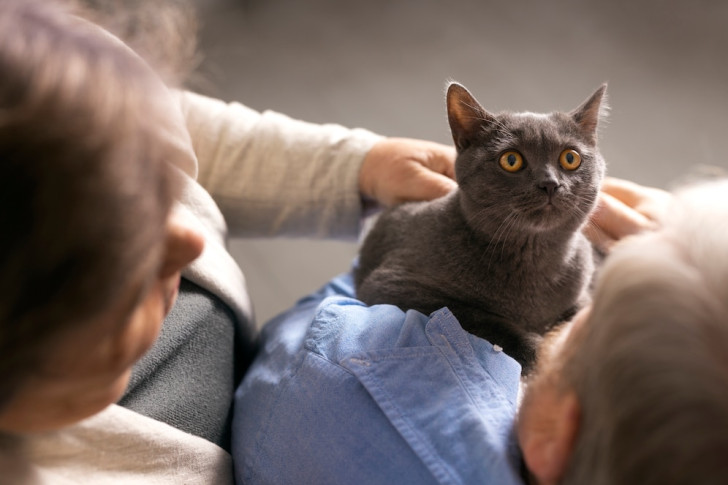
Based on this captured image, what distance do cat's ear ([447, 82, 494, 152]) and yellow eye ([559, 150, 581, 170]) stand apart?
0.11 m

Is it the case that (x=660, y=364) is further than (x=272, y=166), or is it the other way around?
(x=272, y=166)

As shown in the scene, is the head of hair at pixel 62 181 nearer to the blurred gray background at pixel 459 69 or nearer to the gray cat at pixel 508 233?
the gray cat at pixel 508 233

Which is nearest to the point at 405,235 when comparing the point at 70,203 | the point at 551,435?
the point at 551,435

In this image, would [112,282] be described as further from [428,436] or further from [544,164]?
[544,164]

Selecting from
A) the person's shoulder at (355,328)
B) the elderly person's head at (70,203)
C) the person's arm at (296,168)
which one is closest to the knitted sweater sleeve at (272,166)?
the person's arm at (296,168)

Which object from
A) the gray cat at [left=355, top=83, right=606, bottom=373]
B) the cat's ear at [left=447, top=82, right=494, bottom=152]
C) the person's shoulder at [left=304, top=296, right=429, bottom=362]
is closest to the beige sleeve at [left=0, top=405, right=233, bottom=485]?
the person's shoulder at [left=304, top=296, right=429, bottom=362]

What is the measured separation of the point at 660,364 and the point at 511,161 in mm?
448

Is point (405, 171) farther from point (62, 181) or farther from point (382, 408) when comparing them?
point (62, 181)

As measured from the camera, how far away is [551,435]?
0.53 meters

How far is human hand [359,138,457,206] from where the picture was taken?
39.9 inches

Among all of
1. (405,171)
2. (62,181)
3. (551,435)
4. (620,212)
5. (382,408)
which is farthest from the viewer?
(405,171)

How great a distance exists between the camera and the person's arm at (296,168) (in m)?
1.02

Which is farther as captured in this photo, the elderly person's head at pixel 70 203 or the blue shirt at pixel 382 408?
the blue shirt at pixel 382 408

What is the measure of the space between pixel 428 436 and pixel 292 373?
0.19 m
